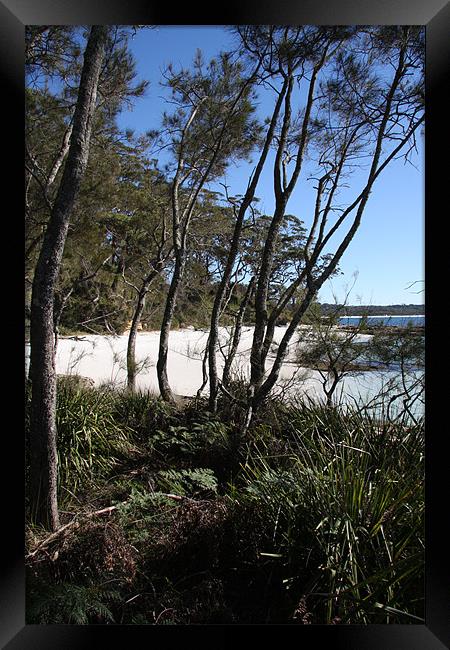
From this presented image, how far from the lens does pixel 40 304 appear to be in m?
1.63

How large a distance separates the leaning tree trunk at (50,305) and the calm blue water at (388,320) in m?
1.59

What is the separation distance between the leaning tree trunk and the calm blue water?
159 cm

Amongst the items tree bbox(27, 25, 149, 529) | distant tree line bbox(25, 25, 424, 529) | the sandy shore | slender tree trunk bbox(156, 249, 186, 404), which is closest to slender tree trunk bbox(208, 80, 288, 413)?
distant tree line bbox(25, 25, 424, 529)

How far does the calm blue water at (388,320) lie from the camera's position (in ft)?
7.14

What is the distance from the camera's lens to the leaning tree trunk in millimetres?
1625

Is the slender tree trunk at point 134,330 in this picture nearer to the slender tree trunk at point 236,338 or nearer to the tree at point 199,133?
the tree at point 199,133

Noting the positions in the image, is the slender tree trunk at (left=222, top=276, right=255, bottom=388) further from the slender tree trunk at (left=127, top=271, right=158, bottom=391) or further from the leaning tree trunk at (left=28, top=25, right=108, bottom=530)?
the leaning tree trunk at (left=28, top=25, right=108, bottom=530)

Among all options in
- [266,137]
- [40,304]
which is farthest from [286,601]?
[266,137]

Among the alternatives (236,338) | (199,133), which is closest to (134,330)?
(236,338)

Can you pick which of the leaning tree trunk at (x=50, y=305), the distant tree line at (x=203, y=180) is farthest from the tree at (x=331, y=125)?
the leaning tree trunk at (x=50, y=305)

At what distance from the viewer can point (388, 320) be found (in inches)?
89.9
